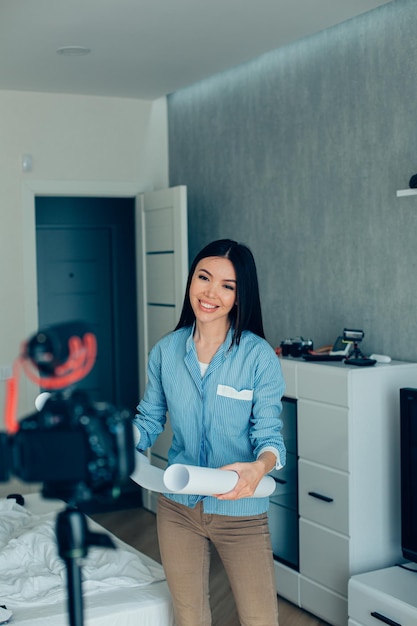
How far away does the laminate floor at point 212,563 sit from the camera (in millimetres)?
3580

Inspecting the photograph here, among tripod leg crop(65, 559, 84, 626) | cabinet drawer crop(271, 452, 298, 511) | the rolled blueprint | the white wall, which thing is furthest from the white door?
tripod leg crop(65, 559, 84, 626)

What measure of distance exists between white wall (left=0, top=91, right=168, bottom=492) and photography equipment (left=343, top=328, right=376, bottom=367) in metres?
2.21

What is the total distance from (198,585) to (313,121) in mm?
2525

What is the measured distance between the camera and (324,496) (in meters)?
3.46

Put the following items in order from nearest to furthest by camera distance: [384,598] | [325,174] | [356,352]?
[384,598]
[356,352]
[325,174]

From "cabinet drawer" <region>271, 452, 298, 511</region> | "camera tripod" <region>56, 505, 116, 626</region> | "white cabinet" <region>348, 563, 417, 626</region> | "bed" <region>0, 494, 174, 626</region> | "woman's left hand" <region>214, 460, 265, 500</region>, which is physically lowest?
"white cabinet" <region>348, 563, 417, 626</region>

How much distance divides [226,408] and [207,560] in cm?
41

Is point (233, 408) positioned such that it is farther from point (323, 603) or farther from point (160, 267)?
point (160, 267)

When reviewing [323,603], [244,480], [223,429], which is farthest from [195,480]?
[323,603]

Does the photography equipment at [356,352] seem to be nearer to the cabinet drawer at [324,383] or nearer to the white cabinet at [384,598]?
the cabinet drawer at [324,383]

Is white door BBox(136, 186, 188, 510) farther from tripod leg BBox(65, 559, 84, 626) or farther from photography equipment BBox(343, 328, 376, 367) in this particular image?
tripod leg BBox(65, 559, 84, 626)

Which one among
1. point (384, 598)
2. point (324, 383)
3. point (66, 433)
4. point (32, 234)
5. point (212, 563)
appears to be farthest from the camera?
point (32, 234)

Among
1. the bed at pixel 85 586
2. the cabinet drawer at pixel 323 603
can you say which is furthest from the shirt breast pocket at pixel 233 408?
the cabinet drawer at pixel 323 603

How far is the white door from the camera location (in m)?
4.87
